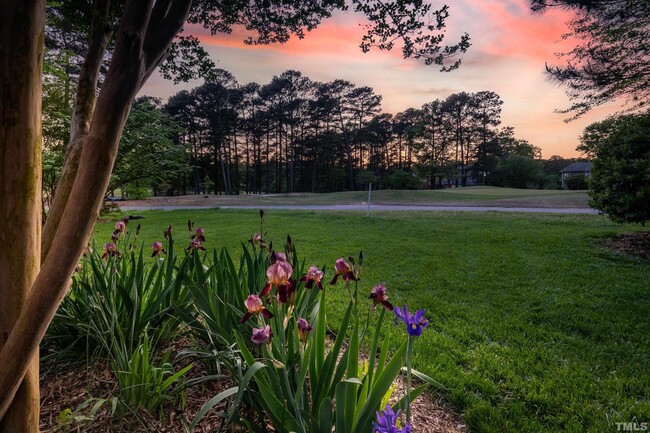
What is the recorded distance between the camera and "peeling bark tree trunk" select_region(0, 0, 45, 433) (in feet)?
4.19

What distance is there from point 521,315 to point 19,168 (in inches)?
177

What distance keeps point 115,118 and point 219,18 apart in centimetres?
306

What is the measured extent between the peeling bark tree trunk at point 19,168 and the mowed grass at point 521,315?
2321mm

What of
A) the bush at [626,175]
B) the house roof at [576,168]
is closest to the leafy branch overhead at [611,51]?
the bush at [626,175]

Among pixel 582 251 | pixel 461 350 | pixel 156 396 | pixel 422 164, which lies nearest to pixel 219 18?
pixel 156 396

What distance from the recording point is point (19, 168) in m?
1.32

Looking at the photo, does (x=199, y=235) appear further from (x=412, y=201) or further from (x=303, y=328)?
(x=412, y=201)

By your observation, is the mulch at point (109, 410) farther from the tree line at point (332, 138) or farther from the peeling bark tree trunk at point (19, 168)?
the tree line at point (332, 138)

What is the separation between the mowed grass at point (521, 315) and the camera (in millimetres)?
2344

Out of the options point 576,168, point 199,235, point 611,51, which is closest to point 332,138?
point 611,51

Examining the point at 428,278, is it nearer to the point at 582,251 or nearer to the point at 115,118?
the point at 582,251

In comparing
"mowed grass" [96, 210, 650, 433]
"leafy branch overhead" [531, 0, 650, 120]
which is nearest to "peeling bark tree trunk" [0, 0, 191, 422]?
"mowed grass" [96, 210, 650, 433]

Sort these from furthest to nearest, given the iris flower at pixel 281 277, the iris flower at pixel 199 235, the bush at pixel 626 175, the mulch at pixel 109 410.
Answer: the bush at pixel 626 175
the iris flower at pixel 199 235
the mulch at pixel 109 410
the iris flower at pixel 281 277

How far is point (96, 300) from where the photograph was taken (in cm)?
231
